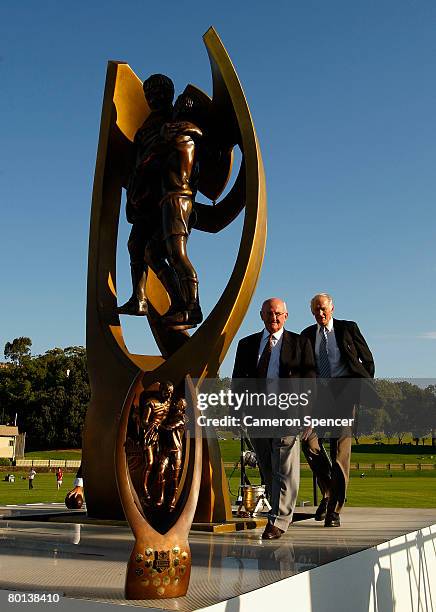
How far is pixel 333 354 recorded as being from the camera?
6.62 m

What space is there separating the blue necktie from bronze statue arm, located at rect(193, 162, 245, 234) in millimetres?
2263

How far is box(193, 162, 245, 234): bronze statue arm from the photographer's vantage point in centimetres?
828

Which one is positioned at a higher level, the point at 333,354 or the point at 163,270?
the point at 163,270

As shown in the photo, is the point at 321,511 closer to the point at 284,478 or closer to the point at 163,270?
the point at 284,478

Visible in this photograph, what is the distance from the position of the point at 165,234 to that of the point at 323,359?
2.07m

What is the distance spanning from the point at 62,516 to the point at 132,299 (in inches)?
96.9

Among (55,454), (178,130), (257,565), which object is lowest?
(55,454)

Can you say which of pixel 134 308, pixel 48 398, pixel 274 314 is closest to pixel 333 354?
pixel 274 314

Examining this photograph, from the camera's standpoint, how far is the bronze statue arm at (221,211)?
27.2ft

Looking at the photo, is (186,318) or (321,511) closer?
(186,318)

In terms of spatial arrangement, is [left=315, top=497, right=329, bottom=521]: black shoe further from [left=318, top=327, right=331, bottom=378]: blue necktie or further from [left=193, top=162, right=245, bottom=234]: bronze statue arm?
[left=193, top=162, right=245, bottom=234]: bronze statue arm

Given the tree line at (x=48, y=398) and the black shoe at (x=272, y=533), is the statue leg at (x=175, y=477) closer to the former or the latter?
the black shoe at (x=272, y=533)

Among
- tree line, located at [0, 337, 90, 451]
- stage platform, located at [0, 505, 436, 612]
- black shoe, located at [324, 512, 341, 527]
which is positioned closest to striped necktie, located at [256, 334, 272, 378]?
stage platform, located at [0, 505, 436, 612]

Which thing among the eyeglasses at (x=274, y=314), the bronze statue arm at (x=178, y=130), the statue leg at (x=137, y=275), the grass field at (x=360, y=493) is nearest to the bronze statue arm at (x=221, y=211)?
the statue leg at (x=137, y=275)
